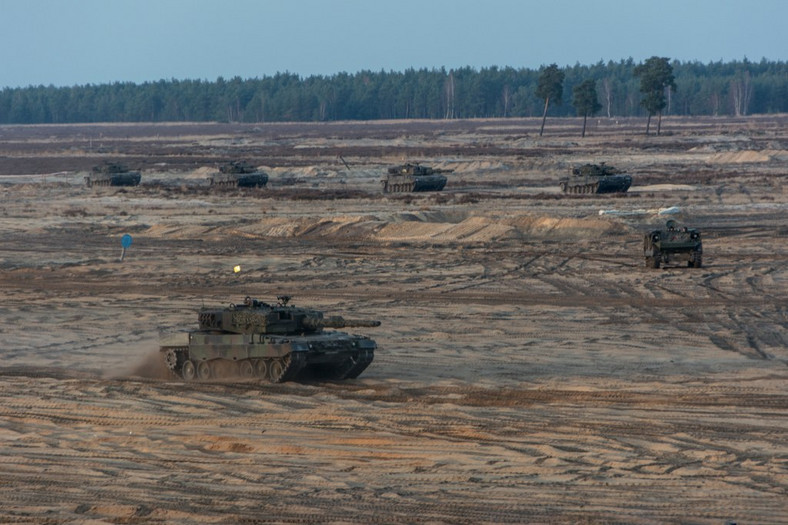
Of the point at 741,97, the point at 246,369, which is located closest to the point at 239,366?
the point at 246,369

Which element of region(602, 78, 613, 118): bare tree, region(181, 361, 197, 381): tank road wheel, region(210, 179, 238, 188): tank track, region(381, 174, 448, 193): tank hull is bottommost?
region(181, 361, 197, 381): tank road wheel

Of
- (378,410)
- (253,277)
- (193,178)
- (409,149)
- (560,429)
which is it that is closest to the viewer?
(560,429)

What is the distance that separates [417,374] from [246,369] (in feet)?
7.67

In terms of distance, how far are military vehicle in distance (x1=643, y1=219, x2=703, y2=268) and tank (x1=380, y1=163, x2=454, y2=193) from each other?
25.5 metres

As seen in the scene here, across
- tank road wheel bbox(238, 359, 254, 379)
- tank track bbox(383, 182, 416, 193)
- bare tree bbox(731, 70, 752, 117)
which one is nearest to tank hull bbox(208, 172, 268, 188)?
tank track bbox(383, 182, 416, 193)

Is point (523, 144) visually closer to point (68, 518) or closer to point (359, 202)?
point (359, 202)

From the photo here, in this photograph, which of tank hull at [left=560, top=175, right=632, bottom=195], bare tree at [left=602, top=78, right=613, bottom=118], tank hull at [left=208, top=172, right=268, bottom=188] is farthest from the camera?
bare tree at [left=602, top=78, right=613, bottom=118]

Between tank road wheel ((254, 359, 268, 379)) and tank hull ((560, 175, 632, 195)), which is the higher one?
tank hull ((560, 175, 632, 195))

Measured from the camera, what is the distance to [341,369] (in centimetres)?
1773

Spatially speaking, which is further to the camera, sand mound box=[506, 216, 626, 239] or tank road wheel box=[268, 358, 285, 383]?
sand mound box=[506, 216, 626, 239]

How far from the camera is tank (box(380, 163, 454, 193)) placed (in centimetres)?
5547

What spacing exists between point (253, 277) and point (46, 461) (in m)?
16.7

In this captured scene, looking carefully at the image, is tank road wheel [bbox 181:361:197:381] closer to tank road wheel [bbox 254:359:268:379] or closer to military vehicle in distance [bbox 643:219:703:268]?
tank road wheel [bbox 254:359:268:379]

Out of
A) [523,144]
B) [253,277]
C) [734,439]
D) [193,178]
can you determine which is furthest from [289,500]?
[523,144]
